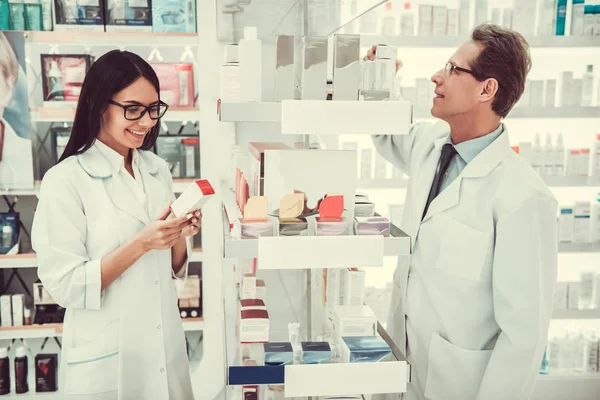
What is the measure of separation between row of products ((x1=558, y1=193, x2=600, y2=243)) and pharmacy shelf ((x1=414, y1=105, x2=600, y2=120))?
1.87 feet

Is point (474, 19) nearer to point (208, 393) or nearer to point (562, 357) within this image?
point (562, 357)

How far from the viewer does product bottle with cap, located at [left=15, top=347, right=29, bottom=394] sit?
3.50 metres

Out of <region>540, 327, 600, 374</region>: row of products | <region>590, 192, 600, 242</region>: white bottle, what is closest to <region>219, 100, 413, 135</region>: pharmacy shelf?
<region>590, 192, 600, 242</region>: white bottle

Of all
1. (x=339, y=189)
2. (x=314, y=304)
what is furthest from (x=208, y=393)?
(x=339, y=189)

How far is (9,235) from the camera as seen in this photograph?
11.3ft

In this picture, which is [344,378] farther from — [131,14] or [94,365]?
[131,14]

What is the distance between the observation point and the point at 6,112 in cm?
332

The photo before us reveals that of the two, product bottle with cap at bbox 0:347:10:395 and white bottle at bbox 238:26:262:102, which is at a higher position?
white bottle at bbox 238:26:262:102

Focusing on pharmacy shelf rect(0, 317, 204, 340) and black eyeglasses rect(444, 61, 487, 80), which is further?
pharmacy shelf rect(0, 317, 204, 340)

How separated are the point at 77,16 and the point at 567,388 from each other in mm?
3742

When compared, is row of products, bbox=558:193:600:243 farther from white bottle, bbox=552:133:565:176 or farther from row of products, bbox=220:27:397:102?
row of products, bbox=220:27:397:102

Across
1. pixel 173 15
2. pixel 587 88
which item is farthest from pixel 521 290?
pixel 173 15

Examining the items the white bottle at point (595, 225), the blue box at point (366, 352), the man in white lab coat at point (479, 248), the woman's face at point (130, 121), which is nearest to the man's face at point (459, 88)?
the man in white lab coat at point (479, 248)

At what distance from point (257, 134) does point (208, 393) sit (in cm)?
168
